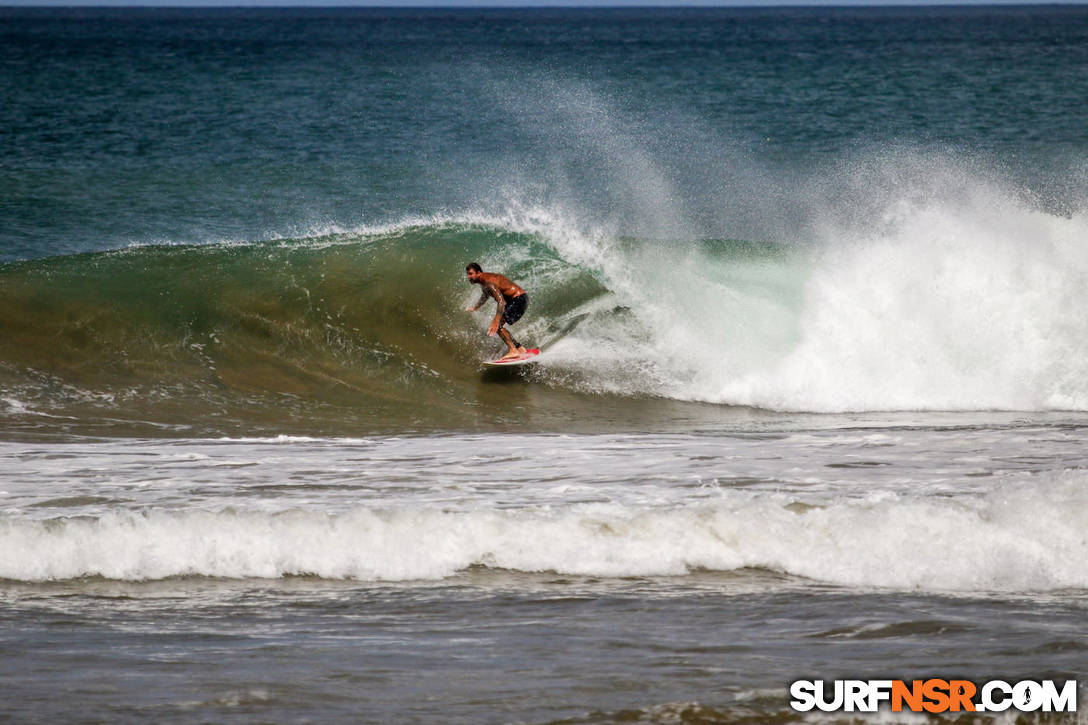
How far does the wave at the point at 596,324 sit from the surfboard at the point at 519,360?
218 millimetres

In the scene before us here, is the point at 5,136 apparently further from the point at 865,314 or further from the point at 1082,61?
the point at 1082,61

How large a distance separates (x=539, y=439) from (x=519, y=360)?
8.38 feet

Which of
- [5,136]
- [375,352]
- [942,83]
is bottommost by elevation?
[375,352]

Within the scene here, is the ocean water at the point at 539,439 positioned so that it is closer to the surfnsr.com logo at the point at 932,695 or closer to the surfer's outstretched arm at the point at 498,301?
the surfnsr.com logo at the point at 932,695

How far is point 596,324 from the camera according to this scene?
479 inches

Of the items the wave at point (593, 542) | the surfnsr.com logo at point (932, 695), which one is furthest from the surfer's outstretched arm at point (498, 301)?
the surfnsr.com logo at point (932, 695)

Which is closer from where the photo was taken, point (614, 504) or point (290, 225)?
point (614, 504)

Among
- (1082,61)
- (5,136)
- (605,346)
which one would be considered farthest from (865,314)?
(1082,61)

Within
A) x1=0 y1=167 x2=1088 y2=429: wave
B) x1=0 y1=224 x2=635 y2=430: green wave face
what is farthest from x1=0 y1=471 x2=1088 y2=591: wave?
x1=0 y1=167 x2=1088 y2=429: wave

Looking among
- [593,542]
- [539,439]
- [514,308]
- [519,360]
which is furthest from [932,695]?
[514,308]

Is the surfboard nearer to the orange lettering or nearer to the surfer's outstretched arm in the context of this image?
the surfer's outstretched arm

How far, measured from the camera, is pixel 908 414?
10.2 meters

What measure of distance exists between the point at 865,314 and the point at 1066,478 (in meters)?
4.89

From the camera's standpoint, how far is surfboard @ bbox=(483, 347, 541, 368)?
11.4 meters
